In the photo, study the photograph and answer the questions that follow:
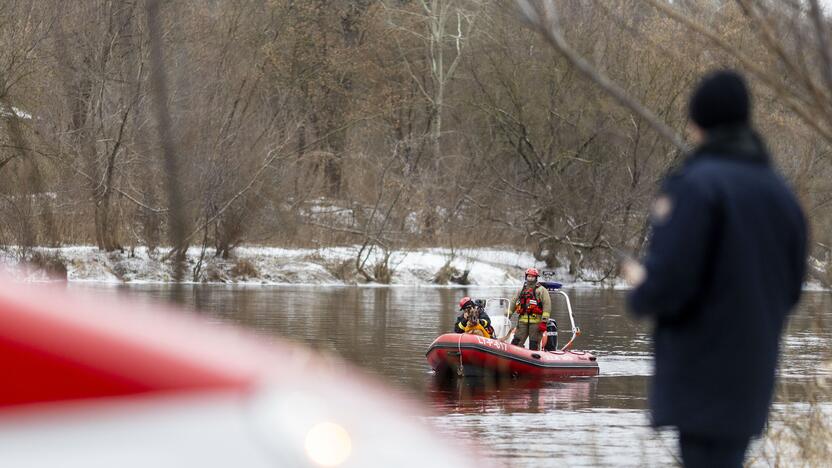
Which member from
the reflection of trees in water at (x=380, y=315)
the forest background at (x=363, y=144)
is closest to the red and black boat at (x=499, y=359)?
the reflection of trees in water at (x=380, y=315)

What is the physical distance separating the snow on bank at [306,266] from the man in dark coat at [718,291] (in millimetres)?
39664

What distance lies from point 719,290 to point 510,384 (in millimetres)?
18727

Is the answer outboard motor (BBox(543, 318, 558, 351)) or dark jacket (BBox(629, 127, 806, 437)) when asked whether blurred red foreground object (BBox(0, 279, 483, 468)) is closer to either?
dark jacket (BBox(629, 127, 806, 437))

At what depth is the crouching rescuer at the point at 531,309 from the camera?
2189 centimetres

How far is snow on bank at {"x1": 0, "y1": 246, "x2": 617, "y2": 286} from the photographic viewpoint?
4334 cm

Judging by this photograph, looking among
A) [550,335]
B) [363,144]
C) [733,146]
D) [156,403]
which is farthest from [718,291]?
[363,144]

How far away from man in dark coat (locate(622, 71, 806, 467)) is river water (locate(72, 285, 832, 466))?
1084mm

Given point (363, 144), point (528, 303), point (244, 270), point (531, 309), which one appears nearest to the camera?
point (528, 303)

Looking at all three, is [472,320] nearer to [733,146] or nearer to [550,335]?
[550,335]

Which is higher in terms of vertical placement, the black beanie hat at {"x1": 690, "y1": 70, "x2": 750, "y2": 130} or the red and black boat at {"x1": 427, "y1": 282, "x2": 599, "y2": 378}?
the black beanie hat at {"x1": 690, "y1": 70, "x2": 750, "y2": 130}

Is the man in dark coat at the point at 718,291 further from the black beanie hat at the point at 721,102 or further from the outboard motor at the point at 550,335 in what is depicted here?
the outboard motor at the point at 550,335

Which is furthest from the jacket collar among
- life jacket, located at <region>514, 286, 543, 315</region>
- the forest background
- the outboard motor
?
the forest background

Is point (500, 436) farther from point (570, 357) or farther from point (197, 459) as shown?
point (197, 459)

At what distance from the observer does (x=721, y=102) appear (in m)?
4.02
